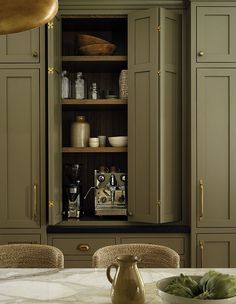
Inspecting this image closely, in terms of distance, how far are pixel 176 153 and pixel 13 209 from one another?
118cm

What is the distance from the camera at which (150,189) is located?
10.9 feet

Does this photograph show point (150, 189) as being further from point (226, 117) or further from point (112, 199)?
point (226, 117)

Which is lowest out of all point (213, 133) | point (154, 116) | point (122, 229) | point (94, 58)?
point (122, 229)

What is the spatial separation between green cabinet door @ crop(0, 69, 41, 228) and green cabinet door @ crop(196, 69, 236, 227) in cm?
111

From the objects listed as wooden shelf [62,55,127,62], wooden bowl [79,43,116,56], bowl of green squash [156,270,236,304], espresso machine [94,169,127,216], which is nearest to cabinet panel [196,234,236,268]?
espresso machine [94,169,127,216]

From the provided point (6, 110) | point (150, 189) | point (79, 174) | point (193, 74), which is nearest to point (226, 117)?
point (193, 74)

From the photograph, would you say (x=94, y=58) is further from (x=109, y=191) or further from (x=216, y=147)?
(x=216, y=147)

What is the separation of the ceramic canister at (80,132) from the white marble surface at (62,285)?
1.59m

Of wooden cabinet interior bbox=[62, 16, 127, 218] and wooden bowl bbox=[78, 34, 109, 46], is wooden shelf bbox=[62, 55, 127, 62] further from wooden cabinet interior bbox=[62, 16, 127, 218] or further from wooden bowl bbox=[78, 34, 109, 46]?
wooden cabinet interior bbox=[62, 16, 127, 218]

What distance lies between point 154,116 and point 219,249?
101 centimetres

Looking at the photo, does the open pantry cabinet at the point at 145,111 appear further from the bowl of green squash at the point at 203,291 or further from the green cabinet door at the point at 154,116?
the bowl of green squash at the point at 203,291

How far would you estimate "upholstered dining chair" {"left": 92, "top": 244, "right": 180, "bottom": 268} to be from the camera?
224cm

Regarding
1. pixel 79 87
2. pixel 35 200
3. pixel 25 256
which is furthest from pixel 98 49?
pixel 25 256

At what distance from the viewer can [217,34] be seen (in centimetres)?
330
